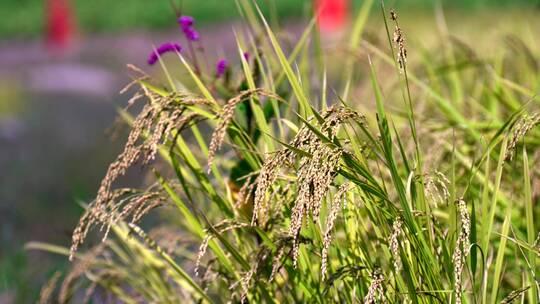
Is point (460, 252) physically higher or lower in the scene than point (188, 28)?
lower

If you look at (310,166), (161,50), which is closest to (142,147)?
(161,50)

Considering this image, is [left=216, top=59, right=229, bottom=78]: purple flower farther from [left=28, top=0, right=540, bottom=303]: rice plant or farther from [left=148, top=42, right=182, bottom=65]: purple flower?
[left=148, top=42, right=182, bottom=65]: purple flower

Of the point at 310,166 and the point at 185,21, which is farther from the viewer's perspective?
the point at 185,21

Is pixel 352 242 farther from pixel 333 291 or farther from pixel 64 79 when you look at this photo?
pixel 64 79

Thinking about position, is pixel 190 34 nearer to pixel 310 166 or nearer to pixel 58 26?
pixel 310 166

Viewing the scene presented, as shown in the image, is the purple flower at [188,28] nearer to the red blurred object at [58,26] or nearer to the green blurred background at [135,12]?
the red blurred object at [58,26]

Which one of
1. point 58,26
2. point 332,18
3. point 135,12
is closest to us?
point 332,18

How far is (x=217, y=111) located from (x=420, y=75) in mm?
2143

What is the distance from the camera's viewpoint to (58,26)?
1641 centimetres

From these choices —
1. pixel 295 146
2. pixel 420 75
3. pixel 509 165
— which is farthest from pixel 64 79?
pixel 295 146

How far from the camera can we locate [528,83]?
3572 millimetres

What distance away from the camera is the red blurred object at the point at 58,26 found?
16016mm

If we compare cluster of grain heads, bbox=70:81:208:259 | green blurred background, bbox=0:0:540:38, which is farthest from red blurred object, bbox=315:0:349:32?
cluster of grain heads, bbox=70:81:208:259

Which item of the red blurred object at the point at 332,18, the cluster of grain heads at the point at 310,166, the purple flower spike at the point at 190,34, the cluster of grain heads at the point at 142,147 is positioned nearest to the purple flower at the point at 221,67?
the purple flower spike at the point at 190,34
